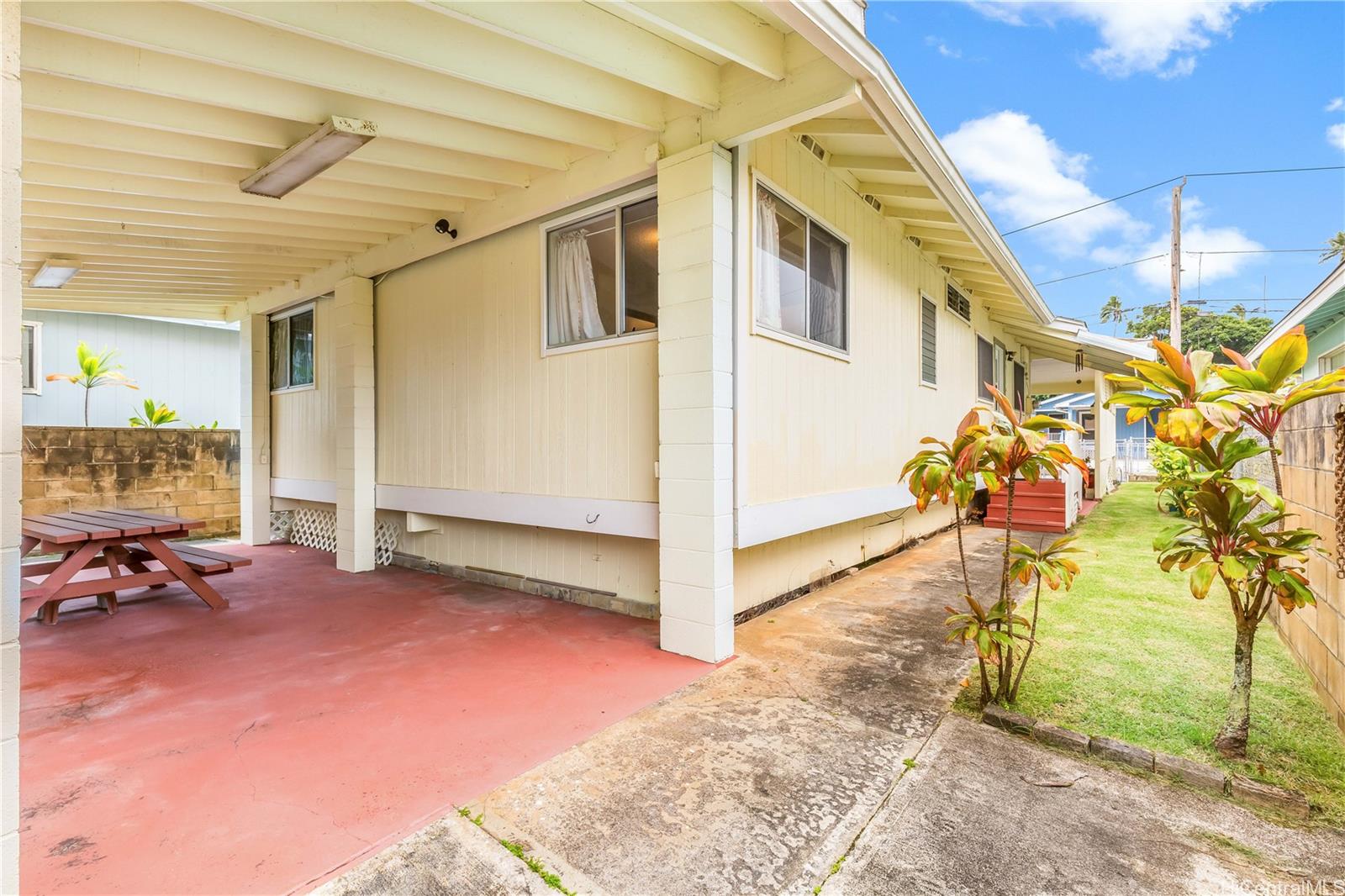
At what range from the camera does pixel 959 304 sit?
815 cm

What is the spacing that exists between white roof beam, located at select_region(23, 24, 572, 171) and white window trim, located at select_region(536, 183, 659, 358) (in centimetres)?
48

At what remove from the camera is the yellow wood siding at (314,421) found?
22.1 ft

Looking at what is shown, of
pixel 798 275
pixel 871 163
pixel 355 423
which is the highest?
pixel 871 163

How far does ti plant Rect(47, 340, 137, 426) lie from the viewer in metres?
9.31

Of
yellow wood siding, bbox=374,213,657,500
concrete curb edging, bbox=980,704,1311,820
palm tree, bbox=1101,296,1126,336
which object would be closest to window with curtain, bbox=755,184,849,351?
yellow wood siding, bbox=374,213,657,500

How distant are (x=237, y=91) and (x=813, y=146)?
3.64 meters

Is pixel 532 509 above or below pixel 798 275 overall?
below

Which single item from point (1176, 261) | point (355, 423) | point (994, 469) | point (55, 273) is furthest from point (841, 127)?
point (1176, 261)

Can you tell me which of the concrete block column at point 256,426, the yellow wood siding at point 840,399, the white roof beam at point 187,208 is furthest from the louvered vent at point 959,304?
the concrete block column at point 256,426

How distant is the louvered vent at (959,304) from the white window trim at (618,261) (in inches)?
216

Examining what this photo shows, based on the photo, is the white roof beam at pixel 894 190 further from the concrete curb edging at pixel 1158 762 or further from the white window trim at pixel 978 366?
the white window trim at pixel 978 366

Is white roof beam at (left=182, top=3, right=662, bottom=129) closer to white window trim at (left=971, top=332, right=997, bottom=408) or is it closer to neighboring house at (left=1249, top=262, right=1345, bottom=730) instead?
neighboring house at (left=1249, top=262, right=1345, bottom=730)

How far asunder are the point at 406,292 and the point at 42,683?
3.95 meters

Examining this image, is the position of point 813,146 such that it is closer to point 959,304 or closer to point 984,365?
point 959,304
